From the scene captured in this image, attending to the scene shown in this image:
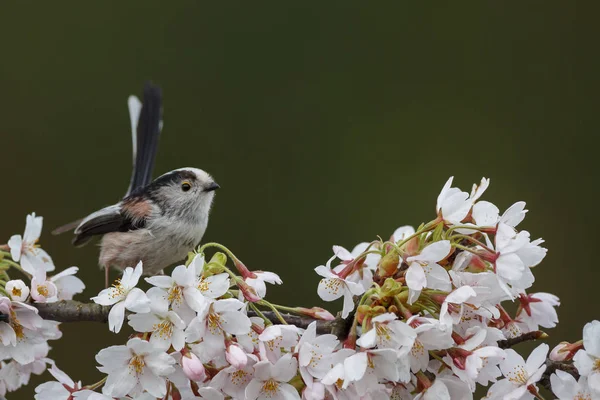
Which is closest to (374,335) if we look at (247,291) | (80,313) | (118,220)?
(247,291)

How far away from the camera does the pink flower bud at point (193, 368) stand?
127 centimetres

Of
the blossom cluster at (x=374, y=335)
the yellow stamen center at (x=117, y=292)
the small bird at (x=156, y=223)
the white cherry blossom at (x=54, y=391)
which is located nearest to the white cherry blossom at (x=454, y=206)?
the blossom cluster at (x=374, y=335)

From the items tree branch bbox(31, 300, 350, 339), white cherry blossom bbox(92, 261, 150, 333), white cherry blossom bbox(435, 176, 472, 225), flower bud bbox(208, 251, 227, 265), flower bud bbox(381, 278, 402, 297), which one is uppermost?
white cherry blossom bbox(435, 176, 472, 225)

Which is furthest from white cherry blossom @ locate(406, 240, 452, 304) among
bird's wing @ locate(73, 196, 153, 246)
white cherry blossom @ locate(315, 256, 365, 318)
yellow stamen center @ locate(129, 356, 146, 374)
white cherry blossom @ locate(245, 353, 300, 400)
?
bird's wing @ locate(73, 196, 153, 246)

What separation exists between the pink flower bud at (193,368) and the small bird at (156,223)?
3.78 feet

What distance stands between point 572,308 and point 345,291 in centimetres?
344

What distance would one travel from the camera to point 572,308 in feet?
14.8

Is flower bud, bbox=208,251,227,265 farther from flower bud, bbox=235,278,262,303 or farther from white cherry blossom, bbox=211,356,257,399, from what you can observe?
white cherry blossom, bbox=211,356,257,399

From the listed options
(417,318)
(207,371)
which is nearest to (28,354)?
(207,371)

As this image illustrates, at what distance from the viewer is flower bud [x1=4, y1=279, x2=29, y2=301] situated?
1.54 m

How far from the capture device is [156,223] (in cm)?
243

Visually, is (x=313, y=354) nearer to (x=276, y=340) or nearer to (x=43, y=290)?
(x=276, y=340)

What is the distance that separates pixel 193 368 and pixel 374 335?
284 mm

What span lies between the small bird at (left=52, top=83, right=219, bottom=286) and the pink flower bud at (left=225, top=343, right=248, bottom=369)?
3.79 ft
